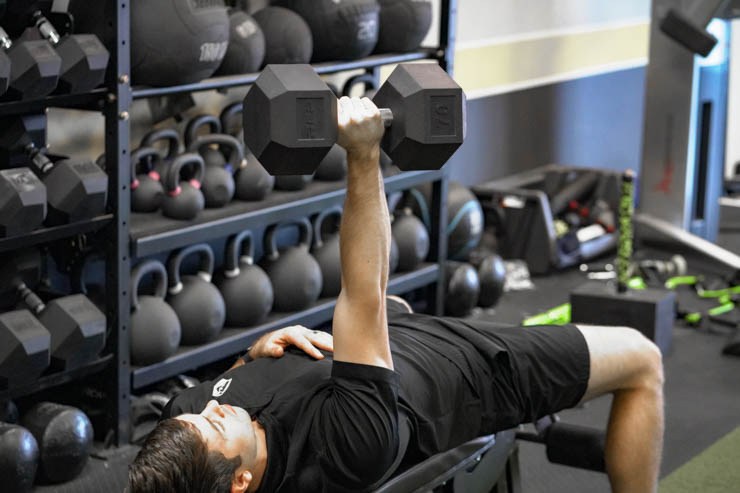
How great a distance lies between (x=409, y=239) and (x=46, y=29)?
171 centimetres

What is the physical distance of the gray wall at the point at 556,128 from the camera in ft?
18.0

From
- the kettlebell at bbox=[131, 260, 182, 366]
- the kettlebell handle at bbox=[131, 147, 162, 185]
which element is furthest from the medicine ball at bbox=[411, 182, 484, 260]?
the kettlebell at bbox=[131, 260, 182, 366]

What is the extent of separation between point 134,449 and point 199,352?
1.15ft

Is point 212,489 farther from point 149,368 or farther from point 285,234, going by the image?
point 285,234

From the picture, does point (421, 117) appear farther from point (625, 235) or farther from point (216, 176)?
point (625, 235)

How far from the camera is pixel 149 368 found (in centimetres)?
333

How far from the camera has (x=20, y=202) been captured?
113 inches

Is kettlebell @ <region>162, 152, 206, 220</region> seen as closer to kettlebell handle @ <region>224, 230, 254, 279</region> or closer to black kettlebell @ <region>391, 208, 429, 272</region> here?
kettlebell handle @ <region>224, 230, 254, 279</region>

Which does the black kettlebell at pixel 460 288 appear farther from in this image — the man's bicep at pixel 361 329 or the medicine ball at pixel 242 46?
the man's bicep at pixel 361 329

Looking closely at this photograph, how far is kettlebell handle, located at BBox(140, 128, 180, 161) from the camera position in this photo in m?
3.46

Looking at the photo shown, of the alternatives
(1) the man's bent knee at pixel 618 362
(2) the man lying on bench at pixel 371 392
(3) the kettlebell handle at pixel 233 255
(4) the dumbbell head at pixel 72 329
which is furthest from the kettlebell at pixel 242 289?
(1) the man's bent knee at pixel 618 362

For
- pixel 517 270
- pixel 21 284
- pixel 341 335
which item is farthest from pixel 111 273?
pixel 517 270

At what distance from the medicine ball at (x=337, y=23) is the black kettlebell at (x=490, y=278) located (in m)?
1.20

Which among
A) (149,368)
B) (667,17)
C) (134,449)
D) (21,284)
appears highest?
Answer: (667,17)
